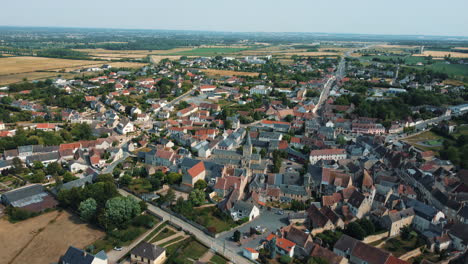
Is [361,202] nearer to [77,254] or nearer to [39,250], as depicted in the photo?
[77,254]

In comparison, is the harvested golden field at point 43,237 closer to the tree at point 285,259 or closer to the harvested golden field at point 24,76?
the tree at point 285,259

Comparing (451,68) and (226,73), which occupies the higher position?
(451,68)

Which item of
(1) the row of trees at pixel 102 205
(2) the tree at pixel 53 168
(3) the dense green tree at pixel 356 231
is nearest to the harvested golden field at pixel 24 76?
(2) the tree at pixel 53 168

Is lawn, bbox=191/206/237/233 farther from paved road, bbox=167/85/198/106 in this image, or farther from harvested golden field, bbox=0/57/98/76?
harvested golden field, bbox=0/57/98/76

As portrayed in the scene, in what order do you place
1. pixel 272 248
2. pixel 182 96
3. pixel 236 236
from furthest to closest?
pixel 182 96, pixel 236 236, pixel 272 248

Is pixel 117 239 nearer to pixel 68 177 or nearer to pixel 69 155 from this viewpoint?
pixel 68 177

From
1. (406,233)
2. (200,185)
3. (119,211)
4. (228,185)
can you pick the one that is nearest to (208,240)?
(119,211)

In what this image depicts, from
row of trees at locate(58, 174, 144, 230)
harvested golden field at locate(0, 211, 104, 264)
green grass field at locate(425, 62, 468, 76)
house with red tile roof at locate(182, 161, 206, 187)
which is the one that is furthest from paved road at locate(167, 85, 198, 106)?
green grass field at locate(425, 62, 468, 76)
